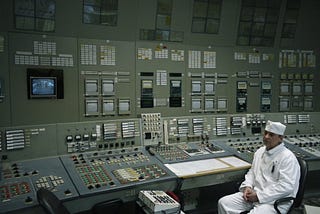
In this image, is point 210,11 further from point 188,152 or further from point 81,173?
point 81,173

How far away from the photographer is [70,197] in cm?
196

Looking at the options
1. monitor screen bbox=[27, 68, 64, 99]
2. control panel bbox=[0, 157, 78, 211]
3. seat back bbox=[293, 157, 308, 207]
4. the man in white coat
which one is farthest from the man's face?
monitor screen bbox=[27, 68, 64, 99]

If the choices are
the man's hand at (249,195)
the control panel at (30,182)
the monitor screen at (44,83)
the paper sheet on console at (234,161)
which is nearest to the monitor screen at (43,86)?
the monitor screen at (44,83)

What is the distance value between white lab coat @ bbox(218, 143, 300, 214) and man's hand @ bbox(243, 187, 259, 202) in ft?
0.12

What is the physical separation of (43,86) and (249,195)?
2143mm

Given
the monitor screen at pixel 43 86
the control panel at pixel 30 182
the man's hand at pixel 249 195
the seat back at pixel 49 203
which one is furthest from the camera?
the monitor screen at pixel 43 86

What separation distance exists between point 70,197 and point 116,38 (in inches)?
65.8

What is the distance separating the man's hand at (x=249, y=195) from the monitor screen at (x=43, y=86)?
79.3 inches

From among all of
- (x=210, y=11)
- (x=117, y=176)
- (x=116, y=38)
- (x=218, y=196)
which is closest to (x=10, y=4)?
(x=116, y=38)

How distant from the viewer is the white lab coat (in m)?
2.36

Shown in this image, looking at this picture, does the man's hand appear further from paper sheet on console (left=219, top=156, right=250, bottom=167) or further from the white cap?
the white cap

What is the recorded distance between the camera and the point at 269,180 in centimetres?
251

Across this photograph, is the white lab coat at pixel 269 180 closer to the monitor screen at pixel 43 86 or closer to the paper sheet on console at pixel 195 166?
the paper sheet on console at pixel 195 166

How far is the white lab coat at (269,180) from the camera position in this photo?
2.36 meters
